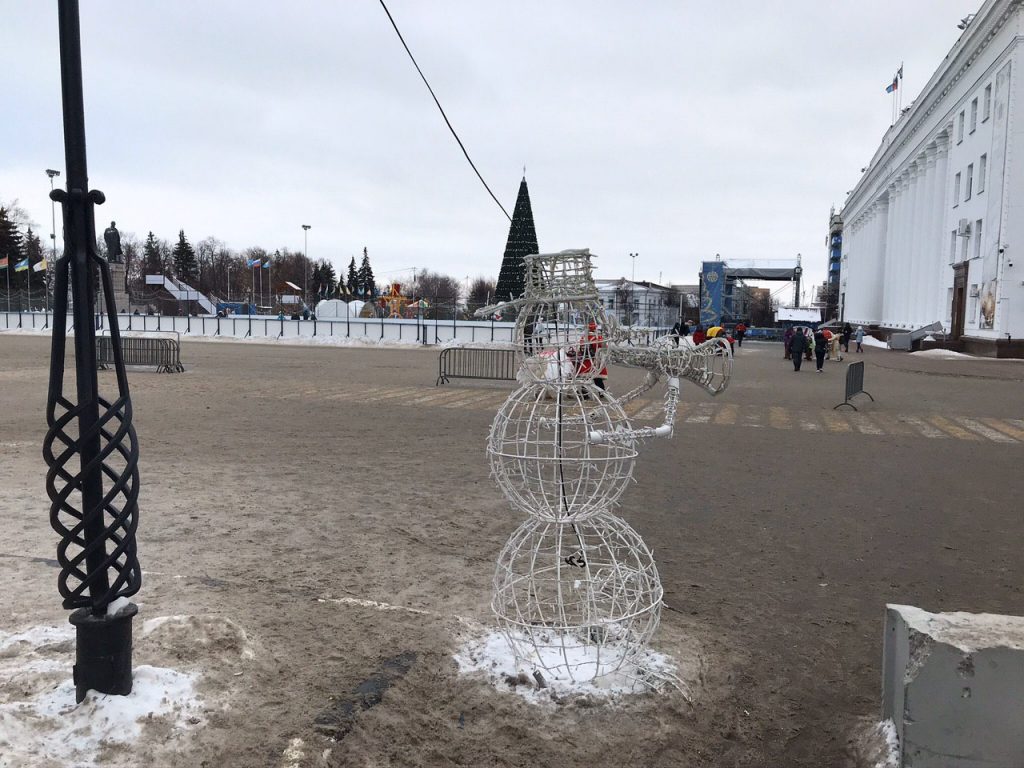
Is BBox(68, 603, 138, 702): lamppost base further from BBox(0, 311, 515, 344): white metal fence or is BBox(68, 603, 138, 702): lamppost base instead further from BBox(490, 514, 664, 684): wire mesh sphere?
BBox(0, 311, 515, 344): white metal fence

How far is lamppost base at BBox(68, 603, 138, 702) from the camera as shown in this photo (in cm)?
309

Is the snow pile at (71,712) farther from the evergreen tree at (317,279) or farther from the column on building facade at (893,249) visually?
the evergreen tree at (317,279)

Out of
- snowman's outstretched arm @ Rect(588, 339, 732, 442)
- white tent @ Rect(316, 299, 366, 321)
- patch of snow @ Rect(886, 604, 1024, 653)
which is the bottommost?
patch of snow @ Rect(886, 604, 1024, 653)

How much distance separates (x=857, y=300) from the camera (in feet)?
233

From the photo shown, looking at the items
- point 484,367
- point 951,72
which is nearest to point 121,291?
point 484,367

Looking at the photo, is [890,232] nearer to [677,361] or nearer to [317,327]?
[317,327]

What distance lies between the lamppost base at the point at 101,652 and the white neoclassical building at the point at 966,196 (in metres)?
A: 35.4

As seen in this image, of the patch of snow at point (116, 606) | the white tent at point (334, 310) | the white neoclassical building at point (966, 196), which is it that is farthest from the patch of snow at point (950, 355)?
the white tent at point (334, 310)

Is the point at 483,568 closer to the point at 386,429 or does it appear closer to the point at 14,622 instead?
the point at 14,622

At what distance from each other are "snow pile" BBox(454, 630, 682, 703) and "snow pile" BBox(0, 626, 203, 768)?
4.39ft

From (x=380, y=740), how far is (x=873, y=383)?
21.3m

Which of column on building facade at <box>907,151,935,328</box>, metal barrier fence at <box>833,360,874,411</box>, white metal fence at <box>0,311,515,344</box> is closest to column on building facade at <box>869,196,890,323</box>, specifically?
column on building facade at <box>907,151,935,328</box>

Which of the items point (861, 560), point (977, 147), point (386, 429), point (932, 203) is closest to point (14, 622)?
point (861, 560)

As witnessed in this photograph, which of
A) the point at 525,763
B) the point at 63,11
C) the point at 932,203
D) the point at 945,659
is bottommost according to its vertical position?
the point at 525,763
